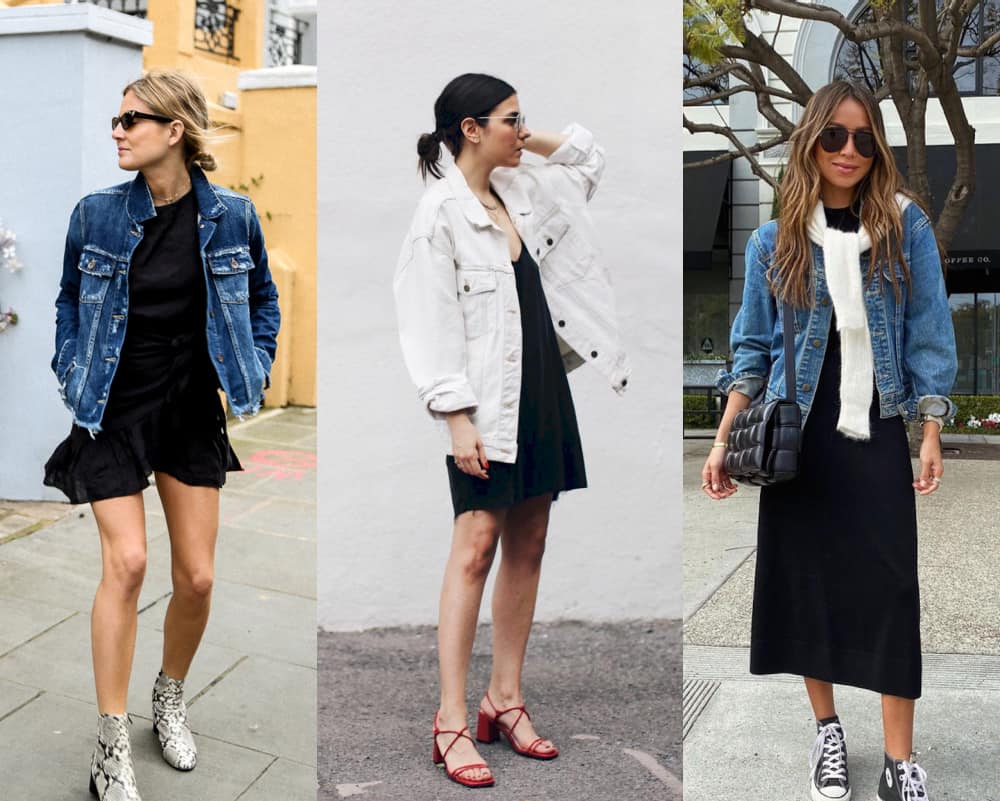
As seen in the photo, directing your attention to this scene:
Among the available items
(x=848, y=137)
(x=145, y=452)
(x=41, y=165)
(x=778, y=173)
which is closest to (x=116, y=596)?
(x=145, y=452)

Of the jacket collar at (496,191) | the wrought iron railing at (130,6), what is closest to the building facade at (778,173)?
the wrought iron railing at (130,6)

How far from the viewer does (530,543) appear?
244cm

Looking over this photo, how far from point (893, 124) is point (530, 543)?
13925mm

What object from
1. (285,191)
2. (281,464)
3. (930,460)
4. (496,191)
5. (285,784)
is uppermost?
(285,191)

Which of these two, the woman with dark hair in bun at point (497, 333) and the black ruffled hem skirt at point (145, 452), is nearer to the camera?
the woman with dark hair in bun at point (497, 333)

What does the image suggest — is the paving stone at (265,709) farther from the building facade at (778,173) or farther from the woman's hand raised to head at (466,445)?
the building facade at (778,173)

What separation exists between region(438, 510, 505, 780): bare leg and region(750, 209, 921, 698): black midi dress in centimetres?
111

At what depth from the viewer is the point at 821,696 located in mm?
3340

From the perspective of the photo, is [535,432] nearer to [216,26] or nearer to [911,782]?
[911,782]

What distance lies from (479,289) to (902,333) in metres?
1.32

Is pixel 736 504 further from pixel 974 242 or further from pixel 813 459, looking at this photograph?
pixel 974 242

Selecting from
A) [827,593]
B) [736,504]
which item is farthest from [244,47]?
[827,593]

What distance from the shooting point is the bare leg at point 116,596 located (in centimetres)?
321

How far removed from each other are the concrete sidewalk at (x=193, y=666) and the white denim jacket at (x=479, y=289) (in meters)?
1.68
